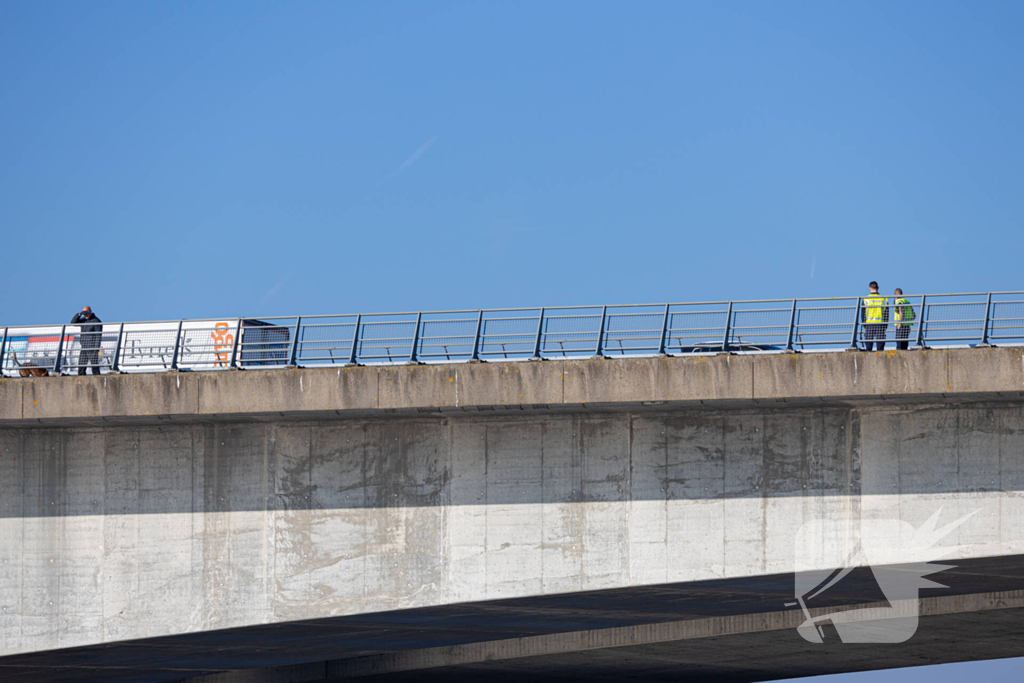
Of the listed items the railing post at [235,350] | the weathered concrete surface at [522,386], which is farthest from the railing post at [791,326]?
the railing post at [235,350]

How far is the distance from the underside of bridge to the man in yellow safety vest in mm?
3718

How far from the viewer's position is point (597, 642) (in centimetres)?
3403

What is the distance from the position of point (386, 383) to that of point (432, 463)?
1.58 metres

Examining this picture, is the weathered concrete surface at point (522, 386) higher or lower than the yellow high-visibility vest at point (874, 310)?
lower

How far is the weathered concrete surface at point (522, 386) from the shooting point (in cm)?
1767

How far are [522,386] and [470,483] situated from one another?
199 cm

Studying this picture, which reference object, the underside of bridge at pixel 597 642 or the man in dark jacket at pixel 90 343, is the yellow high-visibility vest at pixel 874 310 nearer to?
the underside of bridge at pixel 597 642

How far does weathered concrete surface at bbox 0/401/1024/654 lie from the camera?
1831 centimetres

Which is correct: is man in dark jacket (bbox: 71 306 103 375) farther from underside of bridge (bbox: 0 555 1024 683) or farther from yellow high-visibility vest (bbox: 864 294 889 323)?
yellow high-visibility vest (bbox: 864 294 889 323)

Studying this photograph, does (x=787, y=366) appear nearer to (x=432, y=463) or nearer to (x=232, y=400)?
(x=432, y=463)

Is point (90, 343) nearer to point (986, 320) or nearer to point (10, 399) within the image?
point (10, 399)

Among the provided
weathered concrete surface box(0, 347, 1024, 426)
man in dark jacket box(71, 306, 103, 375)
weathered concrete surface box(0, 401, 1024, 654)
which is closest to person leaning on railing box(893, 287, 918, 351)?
weathered concrete surface box(0, 347, 1024, 426)

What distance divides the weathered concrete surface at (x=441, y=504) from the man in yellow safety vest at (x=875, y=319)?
109 cm

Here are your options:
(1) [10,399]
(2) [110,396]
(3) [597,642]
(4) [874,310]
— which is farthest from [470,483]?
(3) [597,642]
